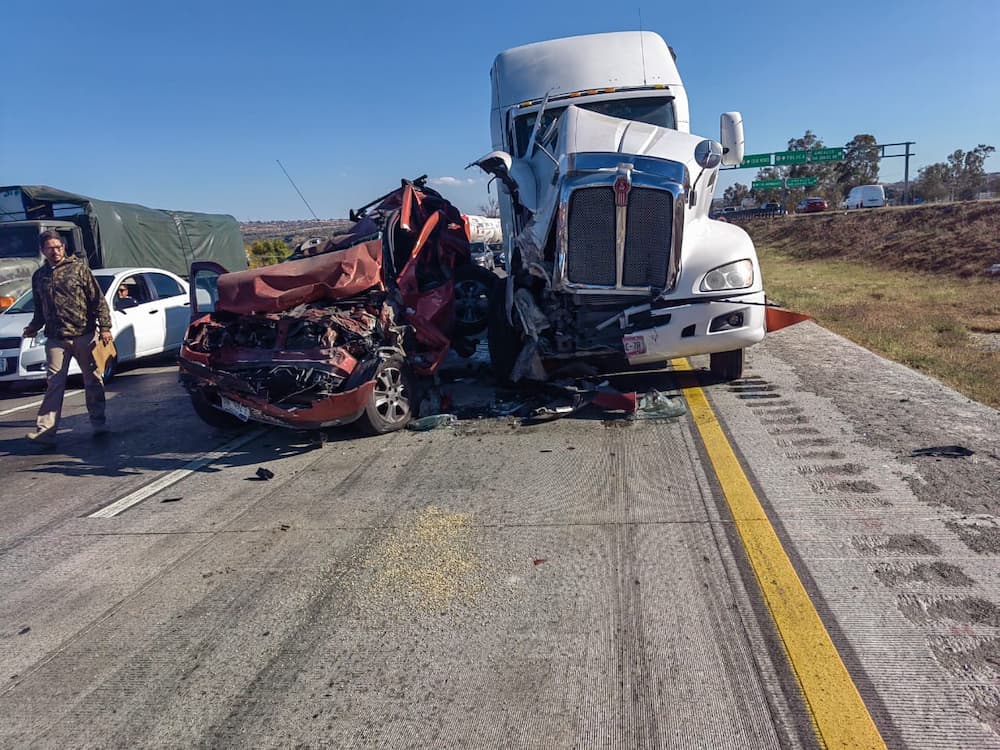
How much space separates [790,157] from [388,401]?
4986 cm

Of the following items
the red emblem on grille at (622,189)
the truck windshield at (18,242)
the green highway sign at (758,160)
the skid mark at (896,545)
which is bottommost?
the skid mark at (896,545)

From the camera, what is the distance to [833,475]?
4.86 m

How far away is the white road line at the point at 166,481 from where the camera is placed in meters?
5.33

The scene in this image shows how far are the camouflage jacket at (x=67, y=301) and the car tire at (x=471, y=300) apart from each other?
12.2 feet

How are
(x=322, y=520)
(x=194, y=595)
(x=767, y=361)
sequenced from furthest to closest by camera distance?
1. (x=767, y=361)
2. (x=322, y=520)
3. (x=194, y=595)

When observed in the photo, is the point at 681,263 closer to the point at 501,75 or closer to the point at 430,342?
the point at 430,342

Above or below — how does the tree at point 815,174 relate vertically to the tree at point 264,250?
above

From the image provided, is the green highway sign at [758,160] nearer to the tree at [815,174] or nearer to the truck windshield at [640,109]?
the tree at [815,174]

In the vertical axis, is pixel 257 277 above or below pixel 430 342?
above

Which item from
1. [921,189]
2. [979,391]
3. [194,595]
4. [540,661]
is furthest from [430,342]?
[921,189]

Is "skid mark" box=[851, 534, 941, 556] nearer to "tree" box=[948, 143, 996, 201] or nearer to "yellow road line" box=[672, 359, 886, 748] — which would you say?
"yellow road line" box=[672, 359, 886, 748]

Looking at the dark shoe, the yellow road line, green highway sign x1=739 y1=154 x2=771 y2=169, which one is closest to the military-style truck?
the dark shoe

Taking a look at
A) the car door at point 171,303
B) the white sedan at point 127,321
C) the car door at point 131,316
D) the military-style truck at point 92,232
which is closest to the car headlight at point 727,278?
the white sedan at point 127,321

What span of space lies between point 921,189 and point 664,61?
63471 millimetres
